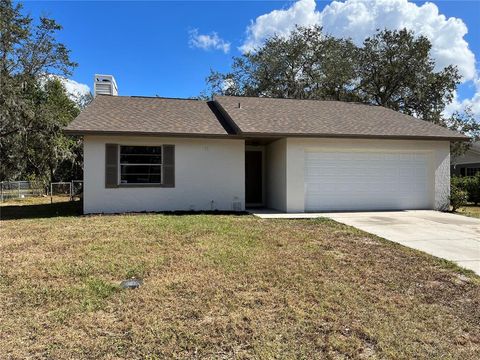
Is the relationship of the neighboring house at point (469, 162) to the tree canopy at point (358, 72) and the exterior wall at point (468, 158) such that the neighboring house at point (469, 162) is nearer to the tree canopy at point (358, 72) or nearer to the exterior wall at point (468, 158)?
the exterior wall at point (468, 158)

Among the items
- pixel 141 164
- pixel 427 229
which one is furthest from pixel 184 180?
pixel 427 229

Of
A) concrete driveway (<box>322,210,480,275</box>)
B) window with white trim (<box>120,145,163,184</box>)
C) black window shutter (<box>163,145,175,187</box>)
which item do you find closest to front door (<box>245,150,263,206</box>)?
black window shutter (<box>163,145,175,187</box>)

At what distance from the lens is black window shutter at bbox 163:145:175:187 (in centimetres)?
1219

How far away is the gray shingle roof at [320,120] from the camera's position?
1220 centimetres

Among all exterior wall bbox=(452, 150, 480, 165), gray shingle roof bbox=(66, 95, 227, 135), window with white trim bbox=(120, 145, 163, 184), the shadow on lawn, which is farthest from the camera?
exterior wall bbox=(452, 150, 480, 165)

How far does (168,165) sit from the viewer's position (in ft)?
40.0

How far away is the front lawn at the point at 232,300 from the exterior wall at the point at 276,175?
504 centimetres

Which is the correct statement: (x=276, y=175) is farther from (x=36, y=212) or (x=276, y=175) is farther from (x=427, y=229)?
(x=36, y=212)

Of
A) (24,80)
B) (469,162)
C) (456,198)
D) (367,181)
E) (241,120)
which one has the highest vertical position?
(24,80)

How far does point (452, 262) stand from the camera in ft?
19.7

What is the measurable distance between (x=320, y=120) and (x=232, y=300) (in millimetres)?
10352

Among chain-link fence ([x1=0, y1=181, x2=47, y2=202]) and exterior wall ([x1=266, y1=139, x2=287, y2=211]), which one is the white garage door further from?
chain-link fence ([x1=0, y1=181, x2=47, y2=202])

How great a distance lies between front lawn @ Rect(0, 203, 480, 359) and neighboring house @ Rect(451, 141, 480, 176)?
88.1 ft

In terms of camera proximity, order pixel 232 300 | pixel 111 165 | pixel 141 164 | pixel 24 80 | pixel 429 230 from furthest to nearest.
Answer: pixel 24 80 < pixel 141 164 < pixel 111 165 < pixel 429 230 < pixel 232 300
